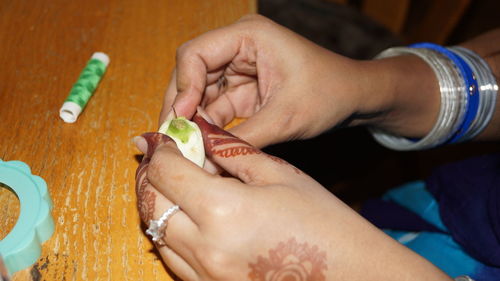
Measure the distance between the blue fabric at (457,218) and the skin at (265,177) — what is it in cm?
22

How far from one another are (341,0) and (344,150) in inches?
23.3

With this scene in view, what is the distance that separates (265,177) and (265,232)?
0.21 ft

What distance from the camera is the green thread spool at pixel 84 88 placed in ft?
2.09

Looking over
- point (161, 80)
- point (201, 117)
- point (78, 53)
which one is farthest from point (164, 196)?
point (78, 53)

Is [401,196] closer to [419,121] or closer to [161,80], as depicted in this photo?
[419,121]

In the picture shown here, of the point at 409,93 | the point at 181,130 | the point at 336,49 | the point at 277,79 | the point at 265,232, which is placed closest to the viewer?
the point at 265,232

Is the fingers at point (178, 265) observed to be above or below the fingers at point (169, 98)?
below

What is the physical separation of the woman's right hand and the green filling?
0.21ft

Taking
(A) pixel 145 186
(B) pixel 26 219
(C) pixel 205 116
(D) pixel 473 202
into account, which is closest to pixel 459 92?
(D) pixel 473 202

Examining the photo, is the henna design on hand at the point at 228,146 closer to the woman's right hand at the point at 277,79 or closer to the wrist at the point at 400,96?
the woman's right hand at the point at 277,79

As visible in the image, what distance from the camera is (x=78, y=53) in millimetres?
748

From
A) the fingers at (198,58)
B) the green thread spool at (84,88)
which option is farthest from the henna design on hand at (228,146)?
→ the green thread spool at (84,88)

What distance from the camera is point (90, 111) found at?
26.0 inches

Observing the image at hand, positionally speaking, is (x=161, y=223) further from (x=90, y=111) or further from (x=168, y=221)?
(x=90, y=111)
